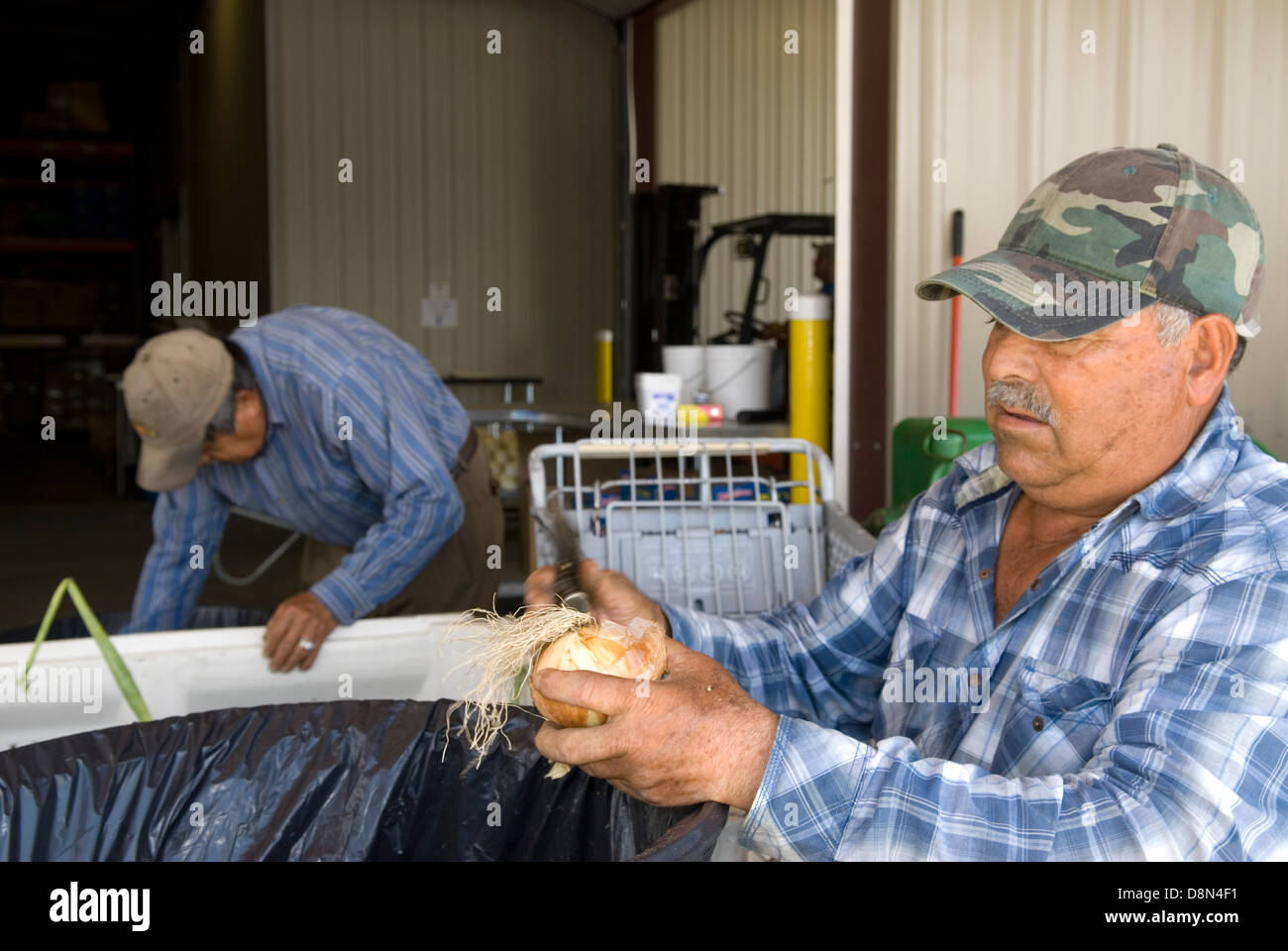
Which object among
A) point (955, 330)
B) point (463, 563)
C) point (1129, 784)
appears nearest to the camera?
point (1129, 784)

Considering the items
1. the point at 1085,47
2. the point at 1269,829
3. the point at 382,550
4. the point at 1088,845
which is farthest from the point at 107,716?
the point at 1085,47

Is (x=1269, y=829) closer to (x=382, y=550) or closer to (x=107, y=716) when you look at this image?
(x=107, y=716)

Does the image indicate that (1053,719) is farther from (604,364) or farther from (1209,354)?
(604,364)

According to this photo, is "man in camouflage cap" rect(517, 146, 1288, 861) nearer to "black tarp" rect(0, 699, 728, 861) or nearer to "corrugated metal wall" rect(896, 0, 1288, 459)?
"black tarp" rect(0, 699, 728, 861)

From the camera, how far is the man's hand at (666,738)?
37.3 inches

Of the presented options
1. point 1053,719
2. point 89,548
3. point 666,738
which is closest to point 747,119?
point 89,548

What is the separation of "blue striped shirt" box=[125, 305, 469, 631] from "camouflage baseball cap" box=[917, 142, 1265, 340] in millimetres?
1369

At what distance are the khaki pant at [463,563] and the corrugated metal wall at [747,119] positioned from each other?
13.3ft

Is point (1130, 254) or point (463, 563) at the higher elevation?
point (1130, 254)

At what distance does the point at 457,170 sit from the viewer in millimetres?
7645

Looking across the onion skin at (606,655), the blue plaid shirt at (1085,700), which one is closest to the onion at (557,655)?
the onion skin at (606,655)

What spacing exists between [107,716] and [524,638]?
76 centimetres

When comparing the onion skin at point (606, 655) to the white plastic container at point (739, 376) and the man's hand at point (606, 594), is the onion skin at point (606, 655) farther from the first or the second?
the white plastic container at point (739, 376)

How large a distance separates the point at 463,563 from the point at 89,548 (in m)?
3.88
